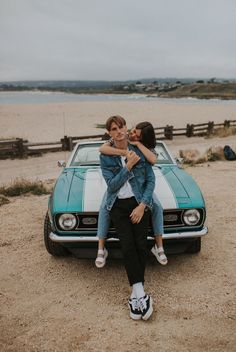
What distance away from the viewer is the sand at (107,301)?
3.21m

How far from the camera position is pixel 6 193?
26.7 feet

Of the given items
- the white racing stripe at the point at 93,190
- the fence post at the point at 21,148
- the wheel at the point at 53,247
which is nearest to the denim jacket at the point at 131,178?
the white racing stripe at the point at 93,190

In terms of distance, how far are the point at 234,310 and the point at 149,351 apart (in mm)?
1046

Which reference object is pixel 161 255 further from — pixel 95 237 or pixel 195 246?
pixel 195 246

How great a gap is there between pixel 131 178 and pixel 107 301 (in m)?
1.23

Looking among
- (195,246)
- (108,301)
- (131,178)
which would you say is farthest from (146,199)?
(195,246)

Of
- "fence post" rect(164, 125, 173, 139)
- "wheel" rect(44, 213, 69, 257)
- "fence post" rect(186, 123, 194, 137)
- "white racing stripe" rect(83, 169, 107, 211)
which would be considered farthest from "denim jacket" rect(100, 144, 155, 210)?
"fence post" rect(186, 123, 194, 137)

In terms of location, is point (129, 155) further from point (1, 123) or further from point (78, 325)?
point (1, 123)

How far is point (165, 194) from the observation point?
14.5 feet

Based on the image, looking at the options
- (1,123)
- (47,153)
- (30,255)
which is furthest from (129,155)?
(1,123)

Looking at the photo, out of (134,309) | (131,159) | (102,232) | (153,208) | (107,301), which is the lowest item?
(107,301)

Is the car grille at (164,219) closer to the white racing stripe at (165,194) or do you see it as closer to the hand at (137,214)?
the white racing stripe at (165,194)

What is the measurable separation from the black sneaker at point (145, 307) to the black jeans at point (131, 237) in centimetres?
18

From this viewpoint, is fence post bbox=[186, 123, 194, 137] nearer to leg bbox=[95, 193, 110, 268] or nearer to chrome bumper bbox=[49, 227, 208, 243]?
chrome bumper bbox=[49, 227, 208, 243]
